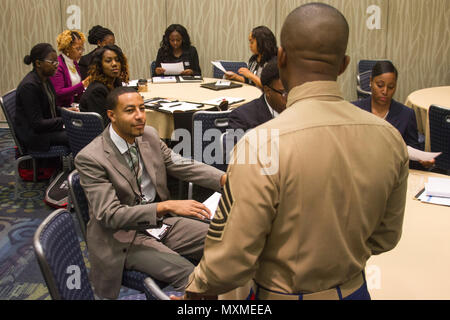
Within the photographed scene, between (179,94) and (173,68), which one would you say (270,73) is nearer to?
(179,94)

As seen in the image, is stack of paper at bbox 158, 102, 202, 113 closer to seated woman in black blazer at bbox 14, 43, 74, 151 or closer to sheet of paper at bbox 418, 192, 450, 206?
seated woman in black blazer at bbox 14, 43, 74, 151

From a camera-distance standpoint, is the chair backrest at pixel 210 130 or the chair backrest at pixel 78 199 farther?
the chair backrest at pixel 210 130

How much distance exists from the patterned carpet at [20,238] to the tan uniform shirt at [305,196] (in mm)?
1415

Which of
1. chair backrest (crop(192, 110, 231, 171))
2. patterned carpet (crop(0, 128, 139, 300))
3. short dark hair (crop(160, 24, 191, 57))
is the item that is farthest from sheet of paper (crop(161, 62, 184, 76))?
chair backrest (crop(192, 110, 231, 171))

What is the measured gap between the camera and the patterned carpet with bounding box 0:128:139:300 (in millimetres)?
3014

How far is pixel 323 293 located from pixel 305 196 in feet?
0.91

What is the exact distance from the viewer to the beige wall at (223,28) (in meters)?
6.56

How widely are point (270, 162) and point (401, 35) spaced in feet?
20.4

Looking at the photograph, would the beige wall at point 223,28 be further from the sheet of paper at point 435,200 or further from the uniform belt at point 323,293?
Answer: the uniform belt at point 323,293

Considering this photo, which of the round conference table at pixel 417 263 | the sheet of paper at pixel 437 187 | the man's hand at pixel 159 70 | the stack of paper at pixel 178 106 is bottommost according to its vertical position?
the round conference table at pixel 417 263

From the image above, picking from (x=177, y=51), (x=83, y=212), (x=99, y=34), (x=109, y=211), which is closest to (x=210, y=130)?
(x=83, y=212)

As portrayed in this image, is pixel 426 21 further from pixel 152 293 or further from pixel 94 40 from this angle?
pixel 152 293

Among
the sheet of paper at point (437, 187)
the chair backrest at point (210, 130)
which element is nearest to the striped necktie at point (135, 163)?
the chair backrest at point (210, 130)

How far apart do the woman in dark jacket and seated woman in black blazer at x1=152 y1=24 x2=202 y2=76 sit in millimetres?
1998
